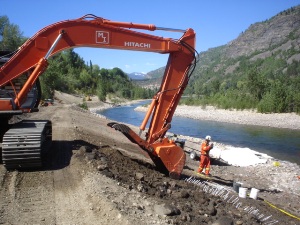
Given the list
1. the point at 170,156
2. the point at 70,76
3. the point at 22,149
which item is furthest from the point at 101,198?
the point at 70,76

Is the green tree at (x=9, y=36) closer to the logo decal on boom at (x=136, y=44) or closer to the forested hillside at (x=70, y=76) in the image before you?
the forested hillside at (x=70, y=76)

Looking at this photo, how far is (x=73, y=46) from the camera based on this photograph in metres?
8.17

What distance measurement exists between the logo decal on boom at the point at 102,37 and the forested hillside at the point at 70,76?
13.4ft

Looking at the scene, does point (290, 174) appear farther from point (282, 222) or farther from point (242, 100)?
point (242, 100)

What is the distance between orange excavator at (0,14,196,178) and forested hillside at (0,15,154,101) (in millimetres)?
3459

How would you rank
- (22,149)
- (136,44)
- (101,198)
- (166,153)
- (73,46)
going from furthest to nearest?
(166,153), (136,44), (73,46), (22,149), (101,198)

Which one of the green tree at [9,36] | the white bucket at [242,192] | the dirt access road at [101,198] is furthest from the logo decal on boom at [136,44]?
the green tree at [9,36]

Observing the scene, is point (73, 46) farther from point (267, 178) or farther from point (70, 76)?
point (70, 76)

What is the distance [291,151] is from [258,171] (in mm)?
8934

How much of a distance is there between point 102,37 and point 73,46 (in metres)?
0.85

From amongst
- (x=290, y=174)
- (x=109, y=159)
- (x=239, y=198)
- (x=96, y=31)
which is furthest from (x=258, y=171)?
(x=96, y=31)

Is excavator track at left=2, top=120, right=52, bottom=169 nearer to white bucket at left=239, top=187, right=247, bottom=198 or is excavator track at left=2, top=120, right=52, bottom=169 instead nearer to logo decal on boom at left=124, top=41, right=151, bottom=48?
logo decal on boom at left=124, top=41, right=151, bottom=48

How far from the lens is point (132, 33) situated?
8.88m

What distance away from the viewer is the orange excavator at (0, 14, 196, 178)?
7400mm
